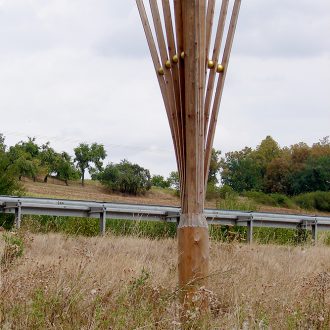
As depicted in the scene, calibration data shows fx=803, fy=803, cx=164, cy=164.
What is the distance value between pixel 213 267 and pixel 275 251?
386 cm

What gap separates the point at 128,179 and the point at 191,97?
7101cm

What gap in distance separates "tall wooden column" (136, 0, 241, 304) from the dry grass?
43cm

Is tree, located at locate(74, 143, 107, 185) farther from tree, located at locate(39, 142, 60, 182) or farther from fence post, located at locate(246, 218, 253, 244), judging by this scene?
fence post, located at locate(246, 218, 253, 244)

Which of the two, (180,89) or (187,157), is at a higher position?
(180,89)

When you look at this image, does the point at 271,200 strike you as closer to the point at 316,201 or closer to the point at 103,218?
the point at 316,201

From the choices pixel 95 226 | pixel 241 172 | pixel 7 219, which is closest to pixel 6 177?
pixel 7 219

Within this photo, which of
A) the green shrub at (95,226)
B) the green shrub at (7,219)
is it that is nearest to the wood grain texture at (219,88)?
the green shrub at (95,226)

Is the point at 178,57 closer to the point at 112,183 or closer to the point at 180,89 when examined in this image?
the point at 180,89

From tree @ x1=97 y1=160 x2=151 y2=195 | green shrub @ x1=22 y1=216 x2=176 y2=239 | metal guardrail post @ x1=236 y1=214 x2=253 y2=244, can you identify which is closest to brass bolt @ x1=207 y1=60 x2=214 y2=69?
green shrub @ x1=22 y1=216 x2=176 y2=239

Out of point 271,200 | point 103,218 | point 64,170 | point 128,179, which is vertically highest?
point 64,170

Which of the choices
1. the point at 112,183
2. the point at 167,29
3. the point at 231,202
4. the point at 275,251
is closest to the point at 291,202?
the point at 112,183

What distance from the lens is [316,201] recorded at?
6788 centimetres

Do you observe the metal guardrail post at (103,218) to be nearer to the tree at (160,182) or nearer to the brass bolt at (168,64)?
the brass bolt at (168,64)

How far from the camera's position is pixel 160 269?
8742 millimetres
